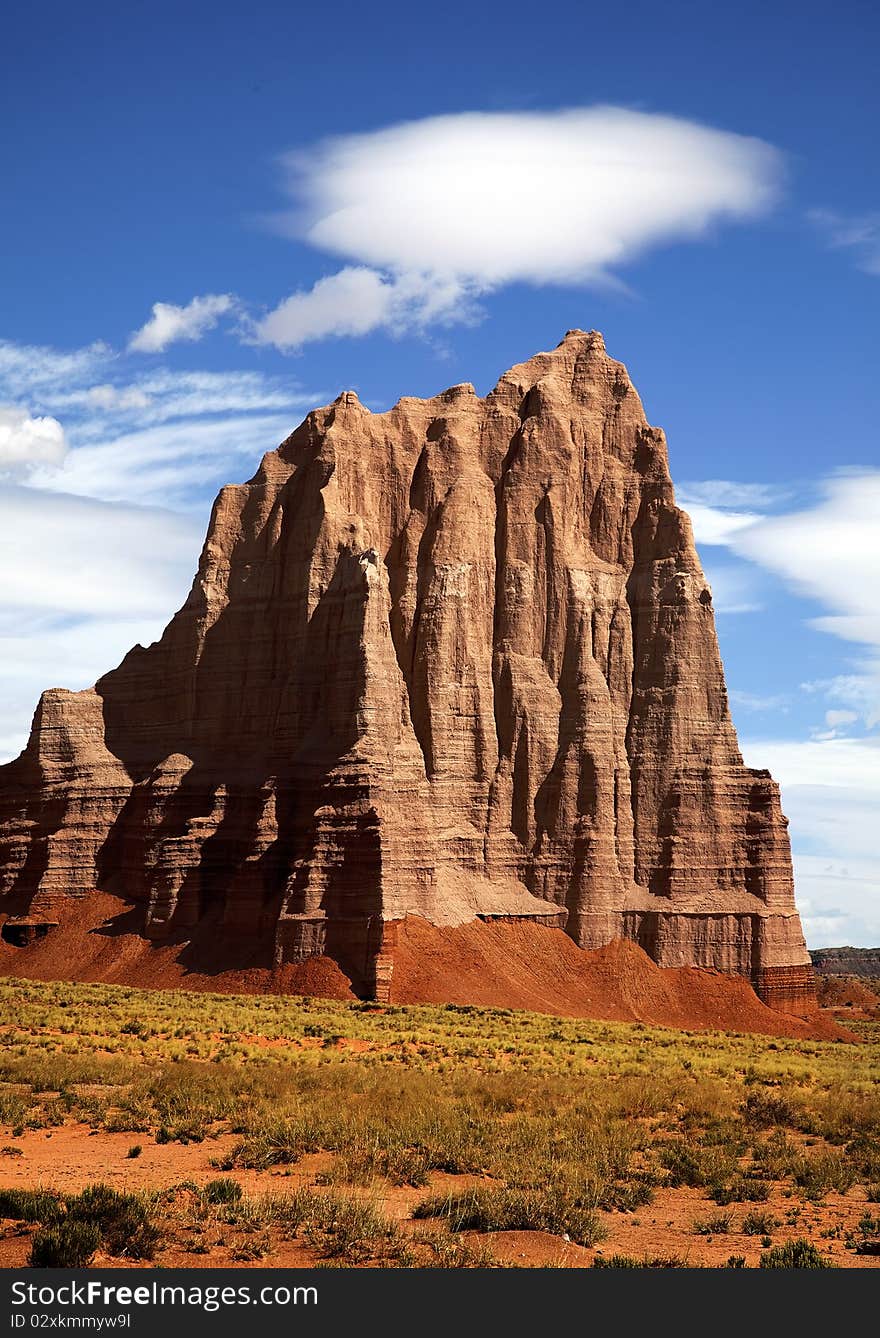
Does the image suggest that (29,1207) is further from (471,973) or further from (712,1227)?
(471,973)

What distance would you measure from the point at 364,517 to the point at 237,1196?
6325 cm

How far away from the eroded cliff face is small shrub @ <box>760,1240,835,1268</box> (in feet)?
162

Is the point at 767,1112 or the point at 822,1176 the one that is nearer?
the point at 822,1176

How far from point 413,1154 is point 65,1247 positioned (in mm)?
8277

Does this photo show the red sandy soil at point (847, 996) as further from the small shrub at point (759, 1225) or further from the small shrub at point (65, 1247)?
the small shrub at point (65, 1247)

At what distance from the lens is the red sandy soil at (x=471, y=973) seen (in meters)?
65.1

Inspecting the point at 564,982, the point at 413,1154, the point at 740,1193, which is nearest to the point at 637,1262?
the point at 740,1193

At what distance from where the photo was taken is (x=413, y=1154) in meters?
24.2

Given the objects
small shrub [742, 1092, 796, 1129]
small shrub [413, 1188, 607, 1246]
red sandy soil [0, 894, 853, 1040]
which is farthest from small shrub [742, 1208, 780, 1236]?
red sandy soil [0, 894, 853, 1040]

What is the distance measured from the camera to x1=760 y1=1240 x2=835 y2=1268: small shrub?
18.1 metres

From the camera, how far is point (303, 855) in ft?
227

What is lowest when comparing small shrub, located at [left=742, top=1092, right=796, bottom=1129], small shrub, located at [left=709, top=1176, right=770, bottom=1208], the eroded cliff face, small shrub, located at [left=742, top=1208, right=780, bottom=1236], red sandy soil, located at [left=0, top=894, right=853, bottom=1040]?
small shrub, located at [left=742, top=1208, right=780, bottom=1236]

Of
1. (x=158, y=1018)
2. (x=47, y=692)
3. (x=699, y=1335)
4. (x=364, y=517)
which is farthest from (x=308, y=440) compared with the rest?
(x=699, y=1335)

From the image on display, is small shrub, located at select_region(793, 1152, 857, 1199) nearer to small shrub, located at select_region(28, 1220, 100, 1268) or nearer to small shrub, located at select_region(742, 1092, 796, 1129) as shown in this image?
small shrub, located at select_region(742, 1092, 796, 1129)
